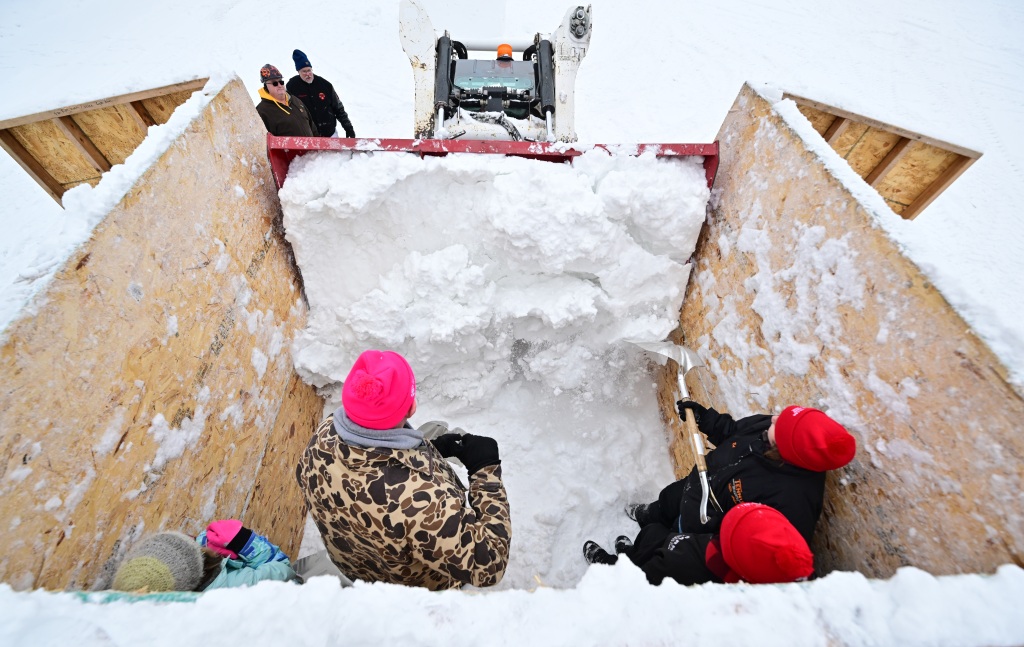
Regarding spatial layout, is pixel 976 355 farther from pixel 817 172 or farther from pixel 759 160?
pixel 759 160

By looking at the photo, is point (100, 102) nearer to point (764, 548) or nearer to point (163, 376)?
point (163, 376)

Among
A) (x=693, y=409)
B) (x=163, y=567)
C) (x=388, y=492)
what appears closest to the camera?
(x=163, y=567)

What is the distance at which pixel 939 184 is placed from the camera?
320 centimetres

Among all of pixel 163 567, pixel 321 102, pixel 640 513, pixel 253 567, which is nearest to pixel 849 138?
pixel 640 513

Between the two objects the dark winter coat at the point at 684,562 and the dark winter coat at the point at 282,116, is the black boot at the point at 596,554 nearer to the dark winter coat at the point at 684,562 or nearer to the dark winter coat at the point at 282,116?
the dark winter coat at the point at 684,562

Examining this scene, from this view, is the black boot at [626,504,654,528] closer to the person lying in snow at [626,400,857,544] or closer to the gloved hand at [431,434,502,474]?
the person lying in snow at [626,400,857,544]

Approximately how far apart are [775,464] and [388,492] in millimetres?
1394

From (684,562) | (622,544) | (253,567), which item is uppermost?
(253,567)

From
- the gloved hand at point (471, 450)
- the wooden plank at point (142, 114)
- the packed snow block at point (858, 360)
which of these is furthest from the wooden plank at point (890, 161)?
the wooden plank at point (142, 114)

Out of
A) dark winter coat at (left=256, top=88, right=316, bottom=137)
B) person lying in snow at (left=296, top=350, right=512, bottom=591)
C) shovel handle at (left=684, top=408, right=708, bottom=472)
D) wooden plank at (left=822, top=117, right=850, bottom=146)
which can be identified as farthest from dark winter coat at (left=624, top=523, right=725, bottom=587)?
dark winter coat at (left=256, top=88, right=316, bottom=137)

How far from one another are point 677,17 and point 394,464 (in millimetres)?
9614

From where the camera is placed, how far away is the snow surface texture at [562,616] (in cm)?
105

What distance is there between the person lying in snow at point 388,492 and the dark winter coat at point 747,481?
977mm

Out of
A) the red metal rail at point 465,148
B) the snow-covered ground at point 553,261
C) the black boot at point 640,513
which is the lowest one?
the black boot at point 640,513
